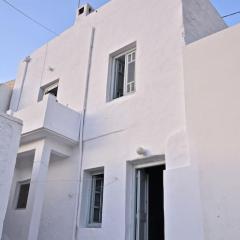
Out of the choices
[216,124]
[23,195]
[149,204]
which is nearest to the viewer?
[216,124]

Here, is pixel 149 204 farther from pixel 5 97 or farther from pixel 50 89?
pixel 5 97

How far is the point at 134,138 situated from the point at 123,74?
2.26 metres

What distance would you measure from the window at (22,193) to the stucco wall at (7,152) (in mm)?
3098

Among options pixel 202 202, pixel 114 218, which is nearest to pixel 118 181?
pixel 114 218

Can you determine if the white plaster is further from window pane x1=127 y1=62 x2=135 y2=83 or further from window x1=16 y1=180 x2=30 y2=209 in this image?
window x1=16 y1=180 x2=30 y2=209

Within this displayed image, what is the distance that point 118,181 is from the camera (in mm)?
5809

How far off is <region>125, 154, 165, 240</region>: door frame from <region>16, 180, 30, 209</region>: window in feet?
11.5

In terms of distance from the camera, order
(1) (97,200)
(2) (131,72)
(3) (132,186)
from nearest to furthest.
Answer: (3) (132,186) → (1) (97,200) → (2) (131,72)

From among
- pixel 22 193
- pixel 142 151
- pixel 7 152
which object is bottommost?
pixel 22 193

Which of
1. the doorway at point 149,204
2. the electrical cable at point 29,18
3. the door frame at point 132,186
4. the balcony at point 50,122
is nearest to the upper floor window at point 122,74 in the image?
the balcony at point 50,122

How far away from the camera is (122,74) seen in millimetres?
7562

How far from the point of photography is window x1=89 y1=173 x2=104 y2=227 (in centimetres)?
623

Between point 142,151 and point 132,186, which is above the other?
point 142,151

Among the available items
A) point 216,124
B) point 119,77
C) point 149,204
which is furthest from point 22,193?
point 216,124
